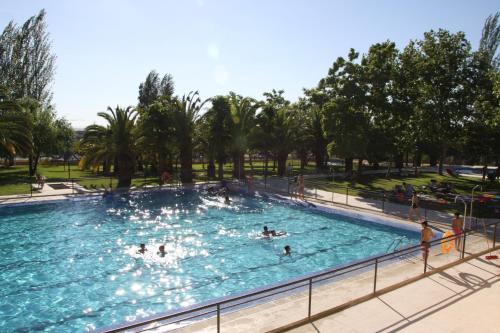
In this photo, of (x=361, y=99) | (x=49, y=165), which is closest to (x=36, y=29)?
(x=49, y=165)

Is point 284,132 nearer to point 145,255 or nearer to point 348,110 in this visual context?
point 348,110

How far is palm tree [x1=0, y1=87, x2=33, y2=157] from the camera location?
2675 centimetres

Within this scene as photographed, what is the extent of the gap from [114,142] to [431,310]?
82.7 feet

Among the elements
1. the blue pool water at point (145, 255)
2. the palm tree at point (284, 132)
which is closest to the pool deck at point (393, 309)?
the blue pool water at point (145, 255)

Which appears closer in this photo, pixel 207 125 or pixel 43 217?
pixel 43 217

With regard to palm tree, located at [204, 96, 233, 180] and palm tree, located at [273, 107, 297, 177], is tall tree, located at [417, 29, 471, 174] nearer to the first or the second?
palm tree, located at [273, 107, 297, 177]

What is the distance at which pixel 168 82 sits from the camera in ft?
220

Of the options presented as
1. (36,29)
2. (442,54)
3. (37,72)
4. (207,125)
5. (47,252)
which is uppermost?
(36,29)

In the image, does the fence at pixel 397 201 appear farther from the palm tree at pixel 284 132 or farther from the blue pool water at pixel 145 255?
the palm tree at pixel 284 132

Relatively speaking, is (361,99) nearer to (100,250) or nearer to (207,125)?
(207,125)

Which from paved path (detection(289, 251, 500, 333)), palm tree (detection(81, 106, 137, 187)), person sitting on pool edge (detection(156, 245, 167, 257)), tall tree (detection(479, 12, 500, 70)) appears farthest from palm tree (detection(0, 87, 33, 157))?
tall tree (detection(479, 12, 500, 70))

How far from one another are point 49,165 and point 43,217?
97.7 ft

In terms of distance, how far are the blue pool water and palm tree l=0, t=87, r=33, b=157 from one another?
27.5ft

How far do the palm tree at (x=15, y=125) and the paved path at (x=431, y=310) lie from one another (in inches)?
1058
